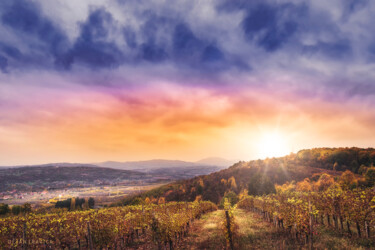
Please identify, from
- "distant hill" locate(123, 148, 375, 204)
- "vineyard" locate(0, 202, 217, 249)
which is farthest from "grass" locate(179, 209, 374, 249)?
"distant hill" locate(123, 148, 375, 204)

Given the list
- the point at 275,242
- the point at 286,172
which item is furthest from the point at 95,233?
the point at 286,172

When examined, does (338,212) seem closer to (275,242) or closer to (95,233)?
(275,242)

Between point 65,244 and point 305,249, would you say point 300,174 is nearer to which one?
point 305,249

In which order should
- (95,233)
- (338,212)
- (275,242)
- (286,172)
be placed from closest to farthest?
(275,242) → (95,233) → (338,212) → (286,172)

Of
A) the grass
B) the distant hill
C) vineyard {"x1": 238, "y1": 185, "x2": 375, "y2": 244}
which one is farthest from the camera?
the distant hill

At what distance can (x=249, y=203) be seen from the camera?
154 ft

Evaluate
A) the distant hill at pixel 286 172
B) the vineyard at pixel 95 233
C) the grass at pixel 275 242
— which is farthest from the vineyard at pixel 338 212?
the distant hill at pixel 286 172

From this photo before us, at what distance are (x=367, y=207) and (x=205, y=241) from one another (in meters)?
15.0

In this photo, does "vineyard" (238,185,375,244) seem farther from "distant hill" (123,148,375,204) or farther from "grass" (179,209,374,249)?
"distant hill" (123,148,375,204)

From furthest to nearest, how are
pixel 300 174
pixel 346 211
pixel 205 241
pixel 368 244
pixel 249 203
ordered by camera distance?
pixel 300 174 → pixel 249 203 → pixel 205 241 → pixel 346 211 → pixel 368 244

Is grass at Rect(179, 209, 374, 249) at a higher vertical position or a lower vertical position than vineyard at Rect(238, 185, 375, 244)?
lower

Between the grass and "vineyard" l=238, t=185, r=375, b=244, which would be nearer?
the grass

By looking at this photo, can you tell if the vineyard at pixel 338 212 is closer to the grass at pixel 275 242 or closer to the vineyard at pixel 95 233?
the grass at pixel 275 242

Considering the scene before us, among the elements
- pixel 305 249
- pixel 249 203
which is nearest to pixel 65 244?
pixel 305 249
